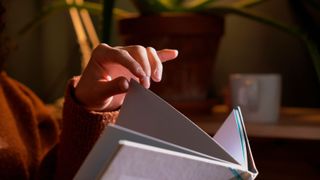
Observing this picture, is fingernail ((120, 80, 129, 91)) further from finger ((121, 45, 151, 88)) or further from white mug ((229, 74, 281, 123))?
white mug ((229, 74, 281, 123))

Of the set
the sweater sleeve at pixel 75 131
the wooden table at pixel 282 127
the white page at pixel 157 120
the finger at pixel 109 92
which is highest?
the white page at pixel 157 120

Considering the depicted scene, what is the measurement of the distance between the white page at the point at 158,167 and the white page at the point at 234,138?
28mm

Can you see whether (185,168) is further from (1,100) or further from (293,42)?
(293,42)

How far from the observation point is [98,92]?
403 mm

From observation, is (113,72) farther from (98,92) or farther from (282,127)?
(282,127)

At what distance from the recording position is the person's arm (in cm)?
37

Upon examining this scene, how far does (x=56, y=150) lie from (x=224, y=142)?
328 mm

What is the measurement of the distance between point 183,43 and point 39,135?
0.25m

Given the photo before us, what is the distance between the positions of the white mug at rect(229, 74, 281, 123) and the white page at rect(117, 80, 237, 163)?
1.26 ft

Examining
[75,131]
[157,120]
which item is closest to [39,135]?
[75,131]

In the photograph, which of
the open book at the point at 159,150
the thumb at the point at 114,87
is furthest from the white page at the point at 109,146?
the thumb at the point at 114,87

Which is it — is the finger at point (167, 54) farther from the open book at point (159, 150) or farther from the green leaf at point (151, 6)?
the green leaf at point (151, 6)

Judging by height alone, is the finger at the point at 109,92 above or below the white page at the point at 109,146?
below

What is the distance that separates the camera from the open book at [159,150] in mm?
215
